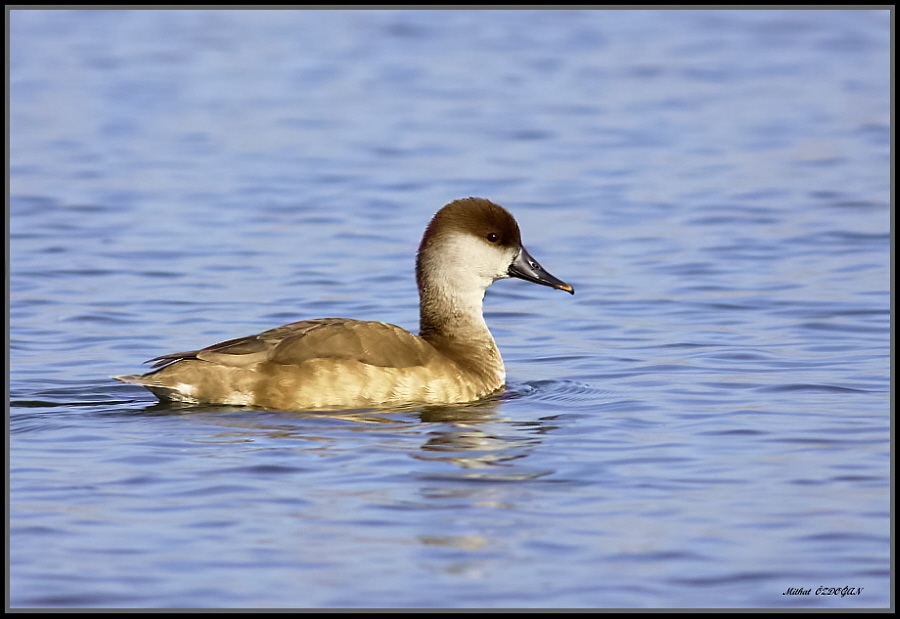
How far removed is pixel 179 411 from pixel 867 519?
3.72 metres

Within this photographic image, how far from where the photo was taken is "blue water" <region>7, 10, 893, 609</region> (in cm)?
646

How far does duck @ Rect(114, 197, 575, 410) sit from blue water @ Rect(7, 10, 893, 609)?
0.15 meters

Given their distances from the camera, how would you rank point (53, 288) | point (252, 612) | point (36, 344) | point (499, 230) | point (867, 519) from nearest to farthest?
point (252, 612), point (867, 519), point (499, 230), point (36, 344), point (53, 288)

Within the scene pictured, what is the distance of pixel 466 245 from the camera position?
9484 mm

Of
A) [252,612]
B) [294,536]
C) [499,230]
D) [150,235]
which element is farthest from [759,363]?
[150,235]

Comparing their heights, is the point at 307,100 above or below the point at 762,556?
above

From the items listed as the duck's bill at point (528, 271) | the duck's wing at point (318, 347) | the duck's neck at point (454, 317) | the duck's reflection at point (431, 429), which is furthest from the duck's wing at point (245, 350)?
the duck's bill at point (528, 271)

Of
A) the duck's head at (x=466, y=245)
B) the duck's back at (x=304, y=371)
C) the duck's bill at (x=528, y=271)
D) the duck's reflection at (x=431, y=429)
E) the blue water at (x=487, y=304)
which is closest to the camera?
the blue water at (x=487, y=304)

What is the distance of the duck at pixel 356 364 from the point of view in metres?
8.57

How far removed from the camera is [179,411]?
8.62 metres

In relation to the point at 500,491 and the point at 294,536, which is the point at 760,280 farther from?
the point at 294,536

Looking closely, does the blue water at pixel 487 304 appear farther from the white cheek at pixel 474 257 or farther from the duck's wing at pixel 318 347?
the white cheek at pixel 474 257

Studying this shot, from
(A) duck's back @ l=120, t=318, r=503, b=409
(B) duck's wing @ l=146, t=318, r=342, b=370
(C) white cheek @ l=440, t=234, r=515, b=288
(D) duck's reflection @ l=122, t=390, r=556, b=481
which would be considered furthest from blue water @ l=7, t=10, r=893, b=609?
(C) white cheek @ l=440, t=234, r=515, b=288

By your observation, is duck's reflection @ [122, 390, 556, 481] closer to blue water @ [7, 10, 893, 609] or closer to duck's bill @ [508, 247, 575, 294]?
blue water @ [7, 10, 893, 609]
